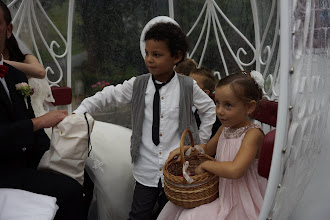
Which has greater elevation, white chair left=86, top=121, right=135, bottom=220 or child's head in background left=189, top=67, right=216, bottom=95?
child's head in background left=189, top=67, right=216, bottom=95

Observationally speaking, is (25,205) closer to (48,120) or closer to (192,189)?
(48,120)

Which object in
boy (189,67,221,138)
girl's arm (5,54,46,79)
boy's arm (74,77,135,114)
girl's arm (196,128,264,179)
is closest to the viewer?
girl's arm (196,128,264,179)

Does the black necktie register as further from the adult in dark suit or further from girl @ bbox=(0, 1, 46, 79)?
girl @ bbox=(0, 1, 46, 79)

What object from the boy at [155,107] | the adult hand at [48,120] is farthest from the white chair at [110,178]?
the adult hand at [48,120]

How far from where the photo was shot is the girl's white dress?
1319mm

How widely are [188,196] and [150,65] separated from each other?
0.74 metres

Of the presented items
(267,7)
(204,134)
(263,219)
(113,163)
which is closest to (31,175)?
(113,163)

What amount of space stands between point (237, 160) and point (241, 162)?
2 centimetres

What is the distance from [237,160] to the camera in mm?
1282

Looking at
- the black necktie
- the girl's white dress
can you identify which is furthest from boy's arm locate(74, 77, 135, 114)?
the girl's white dress

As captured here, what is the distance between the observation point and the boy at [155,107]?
174cm

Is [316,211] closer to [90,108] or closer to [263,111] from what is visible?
[263,111]

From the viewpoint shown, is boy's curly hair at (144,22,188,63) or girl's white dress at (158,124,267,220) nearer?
girl's white dress at (158,124,267,220)

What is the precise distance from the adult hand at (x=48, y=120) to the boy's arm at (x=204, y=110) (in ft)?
2.42
